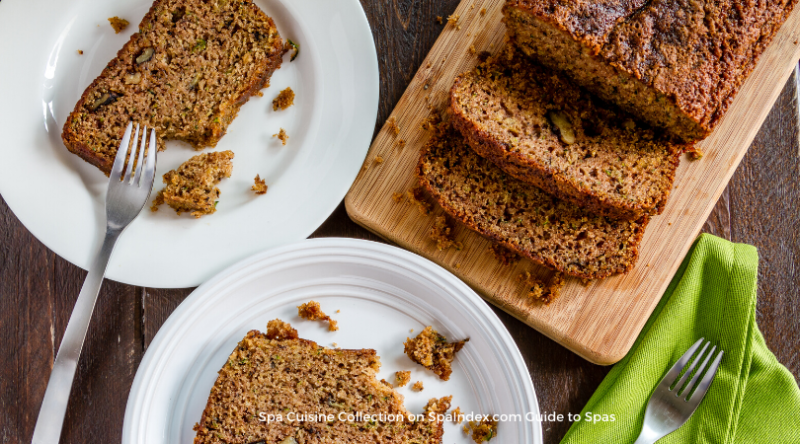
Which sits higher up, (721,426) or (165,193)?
(165,193)

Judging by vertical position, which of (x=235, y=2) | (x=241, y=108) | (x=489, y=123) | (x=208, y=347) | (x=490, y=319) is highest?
(x=235, y=2)

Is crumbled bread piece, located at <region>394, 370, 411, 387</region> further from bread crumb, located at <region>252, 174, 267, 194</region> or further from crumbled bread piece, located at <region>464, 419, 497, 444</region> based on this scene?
bread crumb, located at <region>252, 174, 267, 194</region>

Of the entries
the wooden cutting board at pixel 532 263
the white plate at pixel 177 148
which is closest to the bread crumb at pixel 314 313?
the white plate at pixel 177 148

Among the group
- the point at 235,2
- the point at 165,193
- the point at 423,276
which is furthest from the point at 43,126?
the point at 423,276

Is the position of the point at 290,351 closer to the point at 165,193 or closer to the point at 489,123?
the point at 165,193

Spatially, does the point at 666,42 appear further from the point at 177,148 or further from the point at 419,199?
the point at 177,148

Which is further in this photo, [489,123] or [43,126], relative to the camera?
[43,126]
